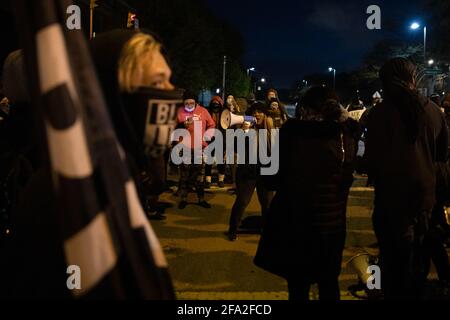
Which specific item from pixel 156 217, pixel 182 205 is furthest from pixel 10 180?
pixel 182 205

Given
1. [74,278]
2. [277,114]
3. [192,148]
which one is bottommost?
[192,148]

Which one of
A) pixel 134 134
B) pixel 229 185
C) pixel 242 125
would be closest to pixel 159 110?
pixel 134 134

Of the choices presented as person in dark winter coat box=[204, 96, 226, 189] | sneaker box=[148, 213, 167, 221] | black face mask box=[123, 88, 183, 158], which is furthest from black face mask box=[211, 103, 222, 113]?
black face mask box=[123, 88, 183, 158]

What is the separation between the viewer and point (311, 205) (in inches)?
145

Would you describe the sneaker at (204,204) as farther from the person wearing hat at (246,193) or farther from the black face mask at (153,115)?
the black face mask at (153,115)

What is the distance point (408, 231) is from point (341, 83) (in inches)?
4820

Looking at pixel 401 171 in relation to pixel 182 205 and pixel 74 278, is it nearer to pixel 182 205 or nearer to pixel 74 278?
pixel 74 278

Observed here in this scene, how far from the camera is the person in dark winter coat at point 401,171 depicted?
12.6 feet

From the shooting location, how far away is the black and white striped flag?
1.20 meters

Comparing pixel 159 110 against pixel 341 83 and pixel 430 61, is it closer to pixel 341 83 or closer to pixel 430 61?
pixel 430 61

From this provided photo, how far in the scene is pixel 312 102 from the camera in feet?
12.6

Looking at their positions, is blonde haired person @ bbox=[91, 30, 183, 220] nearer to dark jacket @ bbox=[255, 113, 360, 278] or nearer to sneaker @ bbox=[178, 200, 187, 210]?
dark jacket @ bbox=[255, 113, 360, 278]

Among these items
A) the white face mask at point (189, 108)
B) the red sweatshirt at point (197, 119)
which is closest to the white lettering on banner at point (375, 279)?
the red sweatshirt at point (197, 119)

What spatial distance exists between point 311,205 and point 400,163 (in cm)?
74
